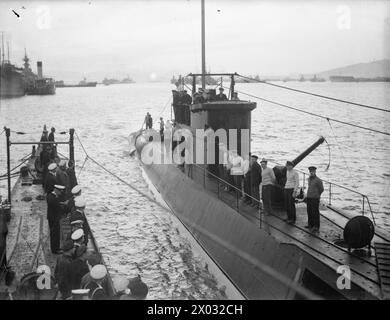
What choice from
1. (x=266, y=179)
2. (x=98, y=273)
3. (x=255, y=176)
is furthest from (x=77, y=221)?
(x=255, y=176)

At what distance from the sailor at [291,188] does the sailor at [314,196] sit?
0.45 m

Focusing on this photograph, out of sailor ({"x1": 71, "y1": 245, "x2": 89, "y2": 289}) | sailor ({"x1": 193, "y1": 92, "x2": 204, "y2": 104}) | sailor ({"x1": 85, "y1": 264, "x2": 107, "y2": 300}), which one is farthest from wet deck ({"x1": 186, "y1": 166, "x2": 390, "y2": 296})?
Answer: sailor ({"x1": 71, "y1": 245, "x2": 89, "y2": 289})

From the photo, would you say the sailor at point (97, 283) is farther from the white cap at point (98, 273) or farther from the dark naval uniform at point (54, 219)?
the dark naval uniform at point (54, 219)

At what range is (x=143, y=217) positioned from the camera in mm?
21875

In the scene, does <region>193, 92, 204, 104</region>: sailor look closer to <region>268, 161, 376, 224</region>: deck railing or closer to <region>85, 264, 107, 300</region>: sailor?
<region>268, 161, 376, 224</region>: deck railing

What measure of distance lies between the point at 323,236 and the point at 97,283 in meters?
6.03

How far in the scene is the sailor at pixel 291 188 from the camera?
11.3 m

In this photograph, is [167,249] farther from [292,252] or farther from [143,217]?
[292,252]

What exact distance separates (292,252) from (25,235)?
6.92 meters

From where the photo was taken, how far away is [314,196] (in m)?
10.9

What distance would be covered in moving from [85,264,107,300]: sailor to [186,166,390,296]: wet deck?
4.50 metres

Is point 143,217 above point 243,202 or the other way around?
the other way around
